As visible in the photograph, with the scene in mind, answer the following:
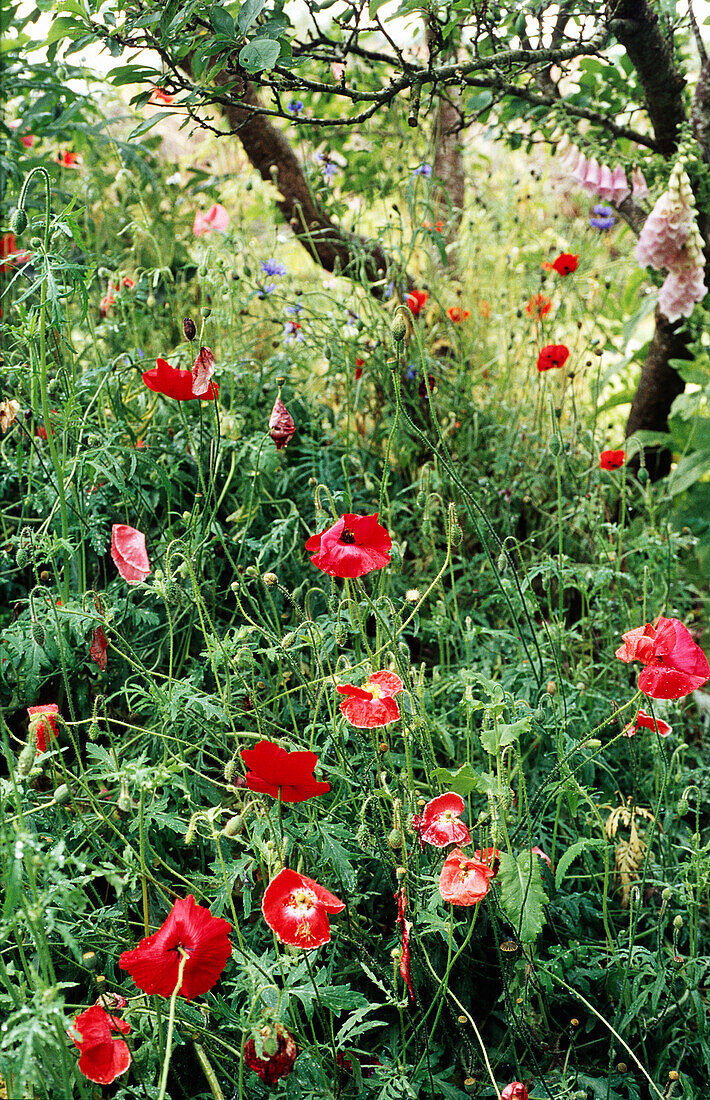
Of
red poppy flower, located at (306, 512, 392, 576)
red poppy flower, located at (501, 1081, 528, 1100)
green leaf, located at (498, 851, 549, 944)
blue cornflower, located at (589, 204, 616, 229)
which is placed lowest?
red poppy flower, located at (501, 1081, 528, 1100)

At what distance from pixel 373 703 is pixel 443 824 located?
0.18 m

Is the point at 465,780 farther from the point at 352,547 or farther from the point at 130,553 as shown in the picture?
the point at 130,553

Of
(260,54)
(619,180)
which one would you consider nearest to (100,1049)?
(260,54)

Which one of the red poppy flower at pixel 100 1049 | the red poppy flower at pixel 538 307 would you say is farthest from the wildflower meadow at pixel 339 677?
the red poppy flower at pixel 538 307

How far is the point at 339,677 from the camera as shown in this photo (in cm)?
111

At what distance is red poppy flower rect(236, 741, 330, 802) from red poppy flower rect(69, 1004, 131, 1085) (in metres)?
0.27

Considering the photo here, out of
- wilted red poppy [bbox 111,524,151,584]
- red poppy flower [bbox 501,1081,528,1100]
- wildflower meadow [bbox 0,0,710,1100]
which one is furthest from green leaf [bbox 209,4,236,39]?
red poppy flower [bbox 501,1081,528,1100]

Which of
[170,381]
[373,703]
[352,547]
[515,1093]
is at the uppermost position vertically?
[170,381]

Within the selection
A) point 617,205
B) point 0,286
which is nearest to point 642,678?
point 617,205

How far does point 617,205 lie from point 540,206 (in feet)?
4.87

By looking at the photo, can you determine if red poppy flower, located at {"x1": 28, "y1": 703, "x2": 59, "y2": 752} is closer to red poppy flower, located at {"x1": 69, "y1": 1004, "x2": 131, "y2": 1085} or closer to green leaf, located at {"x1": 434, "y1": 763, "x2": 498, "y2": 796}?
red poppy flower, located at {"x1": 69, "y1": 1004, "x2": 131, "y2": 1085}

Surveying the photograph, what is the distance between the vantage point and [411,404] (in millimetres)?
2160

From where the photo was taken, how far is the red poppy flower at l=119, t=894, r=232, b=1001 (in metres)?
0.80

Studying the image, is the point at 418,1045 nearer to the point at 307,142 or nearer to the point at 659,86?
the point at 659,86
